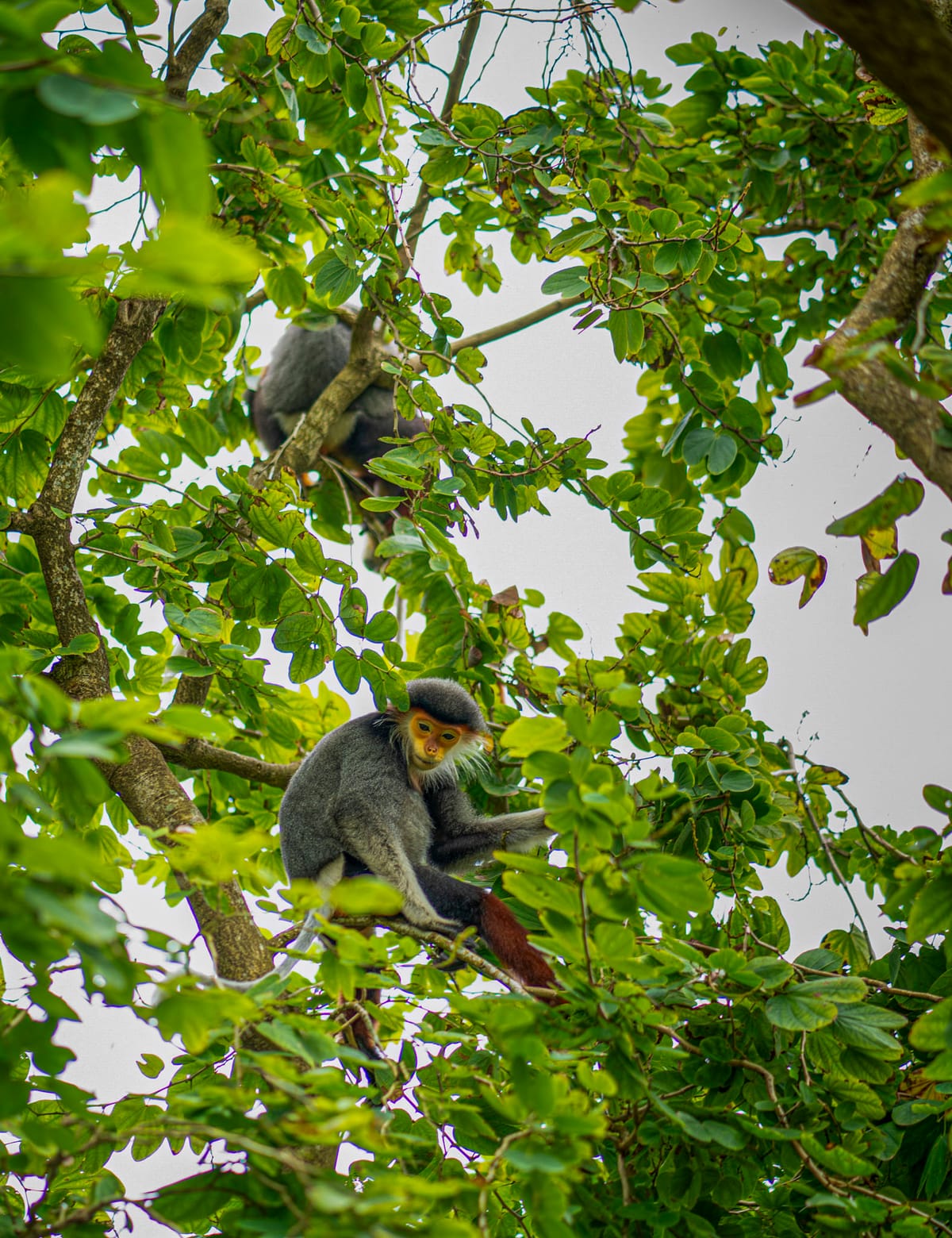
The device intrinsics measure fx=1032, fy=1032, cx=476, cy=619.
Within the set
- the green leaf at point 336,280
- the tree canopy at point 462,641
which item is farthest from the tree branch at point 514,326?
the green leaf at point 336,280

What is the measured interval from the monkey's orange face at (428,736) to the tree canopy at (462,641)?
0.17 metres

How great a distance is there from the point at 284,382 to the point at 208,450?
Answer: 1.97 meters

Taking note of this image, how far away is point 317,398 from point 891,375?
4.47 m

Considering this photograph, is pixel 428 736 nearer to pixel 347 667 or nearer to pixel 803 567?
pixel 347 667

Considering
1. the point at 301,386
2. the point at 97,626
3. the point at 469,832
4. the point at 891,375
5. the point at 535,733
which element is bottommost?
the point at 535,733

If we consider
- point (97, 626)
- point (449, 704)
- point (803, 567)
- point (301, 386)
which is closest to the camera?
point (803, 567)

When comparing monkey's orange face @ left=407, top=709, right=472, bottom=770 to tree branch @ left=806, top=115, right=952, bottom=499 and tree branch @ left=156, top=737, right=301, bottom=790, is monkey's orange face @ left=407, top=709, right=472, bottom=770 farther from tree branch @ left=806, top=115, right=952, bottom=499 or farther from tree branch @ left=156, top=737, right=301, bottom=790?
tree branch @ left=806, top=115, right=952, bottom=499

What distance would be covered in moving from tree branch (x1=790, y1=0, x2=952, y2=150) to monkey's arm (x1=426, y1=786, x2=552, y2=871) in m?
2.40

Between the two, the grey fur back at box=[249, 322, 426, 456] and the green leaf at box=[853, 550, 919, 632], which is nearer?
the green leaf at box=[853, 550, 919, 632]

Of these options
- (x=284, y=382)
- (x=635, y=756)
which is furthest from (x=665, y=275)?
(x=284, y=382)

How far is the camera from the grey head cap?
3.22 m

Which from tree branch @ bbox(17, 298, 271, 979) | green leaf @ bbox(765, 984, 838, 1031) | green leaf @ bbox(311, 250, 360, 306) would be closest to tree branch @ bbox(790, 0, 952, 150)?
green leaf @ bbox(765, 984, 838, 1031)

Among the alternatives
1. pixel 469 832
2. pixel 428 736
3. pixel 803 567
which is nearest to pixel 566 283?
pixel 803 567

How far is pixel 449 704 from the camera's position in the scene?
10.6 ft
